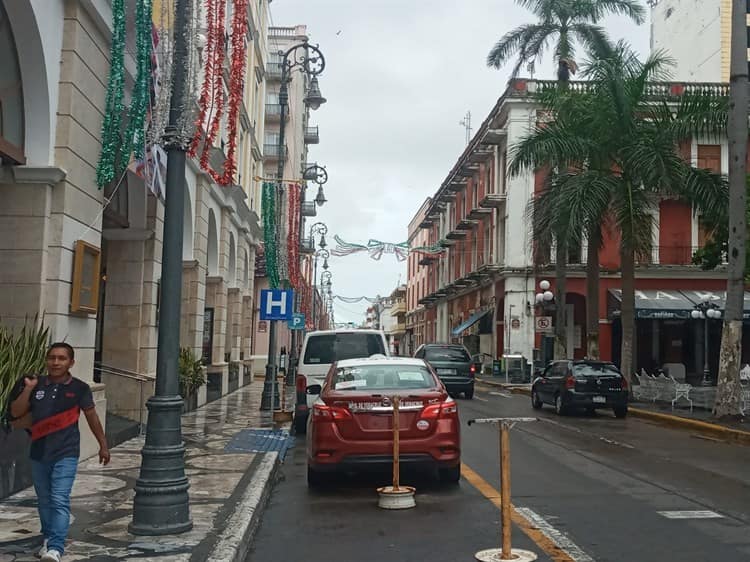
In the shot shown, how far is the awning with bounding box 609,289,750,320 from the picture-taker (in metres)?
36.1

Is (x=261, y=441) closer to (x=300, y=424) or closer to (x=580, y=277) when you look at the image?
(x=300, y=424)

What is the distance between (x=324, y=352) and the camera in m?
15.0

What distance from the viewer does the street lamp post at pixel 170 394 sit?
6.62m

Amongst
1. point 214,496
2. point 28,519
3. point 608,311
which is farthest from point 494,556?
point 608,311

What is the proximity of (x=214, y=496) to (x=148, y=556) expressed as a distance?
8.12 feet

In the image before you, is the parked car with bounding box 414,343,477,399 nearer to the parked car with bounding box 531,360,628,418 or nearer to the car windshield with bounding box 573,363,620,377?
the parked car with bounding box 531,360,628,418

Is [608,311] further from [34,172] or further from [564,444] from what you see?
[34,172]

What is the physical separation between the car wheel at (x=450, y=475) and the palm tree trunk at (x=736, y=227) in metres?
10.5

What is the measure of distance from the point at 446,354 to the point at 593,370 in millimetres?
7146

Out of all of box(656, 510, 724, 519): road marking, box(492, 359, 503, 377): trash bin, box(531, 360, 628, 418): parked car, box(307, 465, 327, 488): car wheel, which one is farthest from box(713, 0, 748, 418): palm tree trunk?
box(492, 359, 503, 377): trash bin

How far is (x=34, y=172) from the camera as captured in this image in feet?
32.9

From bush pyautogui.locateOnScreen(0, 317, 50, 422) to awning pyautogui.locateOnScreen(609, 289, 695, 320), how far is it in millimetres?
30994

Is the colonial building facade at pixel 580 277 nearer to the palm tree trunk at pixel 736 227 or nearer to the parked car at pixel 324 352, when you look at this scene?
the palm tree trunk at pixel 736 227

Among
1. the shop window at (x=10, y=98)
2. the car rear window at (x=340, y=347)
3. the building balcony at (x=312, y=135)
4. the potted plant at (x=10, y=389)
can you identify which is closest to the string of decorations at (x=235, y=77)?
the shop window at (x=10, y=98)
